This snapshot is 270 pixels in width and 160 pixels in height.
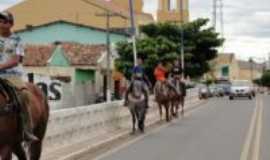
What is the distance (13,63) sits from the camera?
408 inches

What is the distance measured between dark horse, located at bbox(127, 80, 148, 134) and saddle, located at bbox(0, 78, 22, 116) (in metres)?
14.3

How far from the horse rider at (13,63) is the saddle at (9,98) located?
4.5 inches

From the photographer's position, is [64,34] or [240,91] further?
[64,34]

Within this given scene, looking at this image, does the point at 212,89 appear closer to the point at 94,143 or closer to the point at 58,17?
the point at 58,17

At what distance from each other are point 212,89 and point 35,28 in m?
23.9

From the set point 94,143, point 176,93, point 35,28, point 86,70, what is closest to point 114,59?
point 86,70

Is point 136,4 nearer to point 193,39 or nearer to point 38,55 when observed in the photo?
point 193,39

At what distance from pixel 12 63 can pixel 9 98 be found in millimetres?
494

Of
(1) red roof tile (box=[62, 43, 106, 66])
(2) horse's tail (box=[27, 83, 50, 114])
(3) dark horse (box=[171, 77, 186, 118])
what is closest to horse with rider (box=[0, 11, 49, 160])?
(2) horse's tail (box=[27, 83, 50, 114])

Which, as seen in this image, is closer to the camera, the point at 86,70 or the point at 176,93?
the point at 176,93

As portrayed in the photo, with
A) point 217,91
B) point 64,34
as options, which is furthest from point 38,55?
point 217,91

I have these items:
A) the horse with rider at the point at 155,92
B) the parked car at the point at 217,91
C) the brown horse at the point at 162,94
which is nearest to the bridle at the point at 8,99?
the horse with rider at the point at 155,92

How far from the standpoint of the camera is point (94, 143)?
66.1 ft

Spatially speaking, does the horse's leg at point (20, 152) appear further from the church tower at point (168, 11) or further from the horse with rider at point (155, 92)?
the church tower at point (168, 11)
